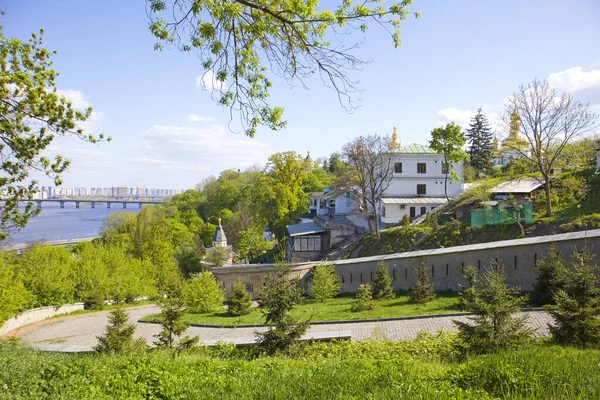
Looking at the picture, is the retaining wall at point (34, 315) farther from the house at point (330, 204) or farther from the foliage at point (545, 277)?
the foliage at point (545, 277)

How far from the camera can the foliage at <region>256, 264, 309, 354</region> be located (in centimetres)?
1042

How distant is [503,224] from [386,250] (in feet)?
25.4

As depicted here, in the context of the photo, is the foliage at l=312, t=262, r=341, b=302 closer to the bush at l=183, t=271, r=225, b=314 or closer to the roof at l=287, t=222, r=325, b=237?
the bush at l=183, t=271, r=225, b=314

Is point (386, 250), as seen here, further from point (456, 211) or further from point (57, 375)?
point (57, 375)

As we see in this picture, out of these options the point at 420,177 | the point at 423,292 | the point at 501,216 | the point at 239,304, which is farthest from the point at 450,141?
the point at 239,304

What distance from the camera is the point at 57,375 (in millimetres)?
6195

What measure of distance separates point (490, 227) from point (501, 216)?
861 millimetres

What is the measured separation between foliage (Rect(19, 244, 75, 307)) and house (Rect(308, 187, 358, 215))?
78.4ft

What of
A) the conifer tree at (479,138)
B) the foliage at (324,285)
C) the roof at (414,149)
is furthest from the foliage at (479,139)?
the foliage at (324,285)

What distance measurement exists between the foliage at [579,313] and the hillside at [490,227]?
1154 centimetres

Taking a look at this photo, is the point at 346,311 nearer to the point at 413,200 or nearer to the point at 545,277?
the point at 545,277

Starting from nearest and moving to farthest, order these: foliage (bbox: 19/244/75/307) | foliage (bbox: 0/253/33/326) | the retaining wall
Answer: foliage (bbox: 0/253/33/326) → the retaining wall → foliage (bbox: 19/244/75/307)

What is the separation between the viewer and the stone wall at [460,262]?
16625mm

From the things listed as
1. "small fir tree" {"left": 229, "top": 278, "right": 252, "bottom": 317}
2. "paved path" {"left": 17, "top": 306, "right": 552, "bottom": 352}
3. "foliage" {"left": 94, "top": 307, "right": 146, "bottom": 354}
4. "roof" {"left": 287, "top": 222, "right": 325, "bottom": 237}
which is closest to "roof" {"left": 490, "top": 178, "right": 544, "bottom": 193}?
"roof" {"left": 287, "top": 222, "right": 325, "bottom": 237}
